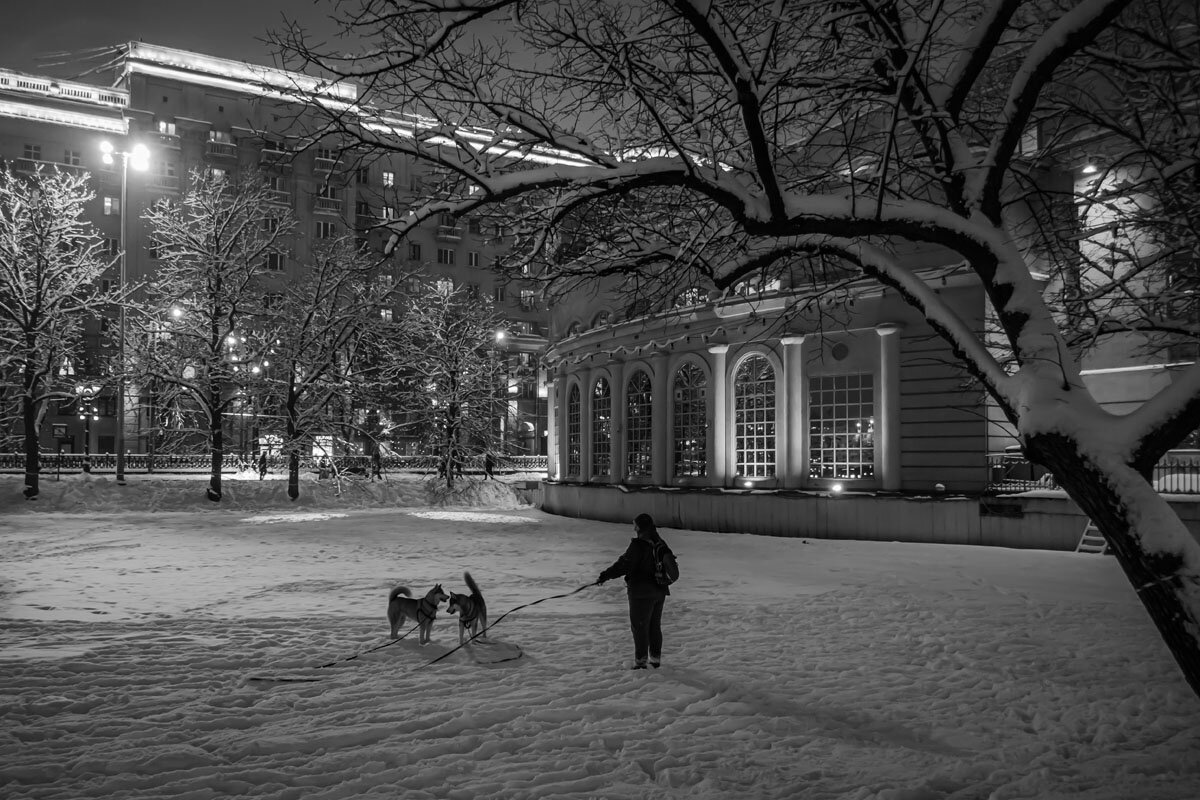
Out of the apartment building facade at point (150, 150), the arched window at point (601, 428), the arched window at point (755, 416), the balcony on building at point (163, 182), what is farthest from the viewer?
Answer: the balcony on building at point (163, 182)

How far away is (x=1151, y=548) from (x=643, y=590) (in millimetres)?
4533

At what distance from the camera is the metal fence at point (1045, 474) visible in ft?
63.2

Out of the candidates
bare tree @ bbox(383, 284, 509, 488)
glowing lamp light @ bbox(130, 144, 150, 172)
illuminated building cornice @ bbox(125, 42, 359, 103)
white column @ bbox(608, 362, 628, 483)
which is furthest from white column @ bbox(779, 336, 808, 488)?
illuminated building cornice @ bbox(125, 42, 359, 103)

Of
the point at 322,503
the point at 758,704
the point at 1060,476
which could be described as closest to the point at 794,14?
the point at 1060,476

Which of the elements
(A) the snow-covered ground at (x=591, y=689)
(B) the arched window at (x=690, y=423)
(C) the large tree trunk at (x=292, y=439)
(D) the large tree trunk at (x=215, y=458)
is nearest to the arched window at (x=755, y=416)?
(B) the arched window at (x=690, y=423)

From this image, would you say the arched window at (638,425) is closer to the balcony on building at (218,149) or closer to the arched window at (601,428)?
the arched window at (601,428)

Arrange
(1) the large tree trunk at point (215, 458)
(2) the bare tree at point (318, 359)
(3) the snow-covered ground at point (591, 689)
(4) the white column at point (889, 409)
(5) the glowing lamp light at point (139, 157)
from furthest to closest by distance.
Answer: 1. (2) the bare tree at point (318, 359)
2. (1) the large tree trunk at point (215, 458)
3. (5) the glowing lamp light at point (139, 157)
4. (4) the white column at point (889, 409)
5. (3) the snow-covered ground at point (591, 689)

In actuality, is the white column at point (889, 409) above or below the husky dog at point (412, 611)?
above

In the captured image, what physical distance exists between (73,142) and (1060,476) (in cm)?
7031

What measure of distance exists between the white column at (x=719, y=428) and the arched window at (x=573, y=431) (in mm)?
8801

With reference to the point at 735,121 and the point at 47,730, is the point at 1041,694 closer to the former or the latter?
the point at 735,121

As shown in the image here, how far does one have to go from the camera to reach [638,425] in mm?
29719

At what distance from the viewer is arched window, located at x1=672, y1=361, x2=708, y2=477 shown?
1070 inches

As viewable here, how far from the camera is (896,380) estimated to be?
22.5 meters
